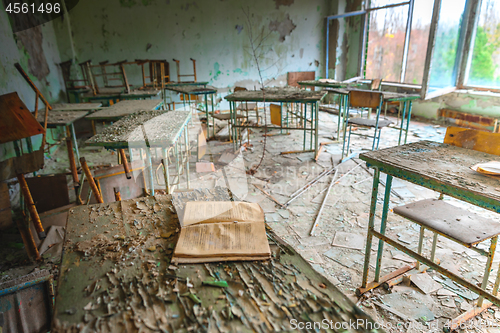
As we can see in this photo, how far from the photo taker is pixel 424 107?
6570mm

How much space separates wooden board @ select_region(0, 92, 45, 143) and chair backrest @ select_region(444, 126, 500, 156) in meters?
3.17

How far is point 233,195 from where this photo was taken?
60.6 inches

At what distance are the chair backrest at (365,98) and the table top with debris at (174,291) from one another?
3.26 metres

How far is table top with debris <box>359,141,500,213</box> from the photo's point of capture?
3.95 feet

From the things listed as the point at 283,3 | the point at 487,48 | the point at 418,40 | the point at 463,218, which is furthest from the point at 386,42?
the point at 463,218

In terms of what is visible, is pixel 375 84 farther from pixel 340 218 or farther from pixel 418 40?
pixel 340 218

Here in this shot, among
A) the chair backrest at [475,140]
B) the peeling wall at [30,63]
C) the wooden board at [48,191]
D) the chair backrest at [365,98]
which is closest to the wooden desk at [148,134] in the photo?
the wooden board at [48,191]

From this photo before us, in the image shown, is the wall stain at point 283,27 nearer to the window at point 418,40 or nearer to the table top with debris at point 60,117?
the window at point 418,40

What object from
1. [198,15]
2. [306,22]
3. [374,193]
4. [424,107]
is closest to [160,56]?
[198,15]

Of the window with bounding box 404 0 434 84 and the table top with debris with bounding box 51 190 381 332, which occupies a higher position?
the window with bounding box 404 0 434 84

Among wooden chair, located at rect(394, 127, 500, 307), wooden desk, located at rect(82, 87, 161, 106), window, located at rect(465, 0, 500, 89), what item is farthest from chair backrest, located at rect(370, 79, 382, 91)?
wooden chair, located at rect(394, 127, 500, 307)

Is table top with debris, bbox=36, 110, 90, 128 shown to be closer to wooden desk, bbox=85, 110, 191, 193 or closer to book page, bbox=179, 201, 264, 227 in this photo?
wooden desk, bbox=85, 110, 191, 193

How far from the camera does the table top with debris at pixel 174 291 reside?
714 millimetres

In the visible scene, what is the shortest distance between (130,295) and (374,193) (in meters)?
1.38
